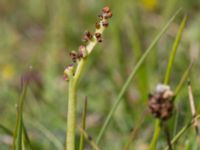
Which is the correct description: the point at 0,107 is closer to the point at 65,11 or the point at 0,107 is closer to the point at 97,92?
the point at 97,92

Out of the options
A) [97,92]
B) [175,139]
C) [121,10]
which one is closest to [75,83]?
[175,139]

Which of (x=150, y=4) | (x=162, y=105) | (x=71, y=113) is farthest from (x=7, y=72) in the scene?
(x=162, y=105)

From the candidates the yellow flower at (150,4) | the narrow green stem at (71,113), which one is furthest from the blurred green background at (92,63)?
the narrow green stem at (71,113)

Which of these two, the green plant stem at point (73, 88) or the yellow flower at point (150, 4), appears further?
the yellow flower at point (150, 4)

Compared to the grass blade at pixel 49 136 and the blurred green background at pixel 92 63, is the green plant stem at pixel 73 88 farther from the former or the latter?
the grass blade at pixel 49 136

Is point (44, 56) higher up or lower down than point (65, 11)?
lower down

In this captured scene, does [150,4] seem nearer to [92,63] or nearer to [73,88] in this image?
[92,63]

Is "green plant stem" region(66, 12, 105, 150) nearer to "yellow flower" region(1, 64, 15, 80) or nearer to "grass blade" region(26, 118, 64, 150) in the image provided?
"grass blade" region(26, 118, 64, 150)

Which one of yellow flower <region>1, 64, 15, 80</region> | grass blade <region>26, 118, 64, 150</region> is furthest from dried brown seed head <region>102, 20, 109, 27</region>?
yellow flower <region>1, 64, 15, 80</region>
